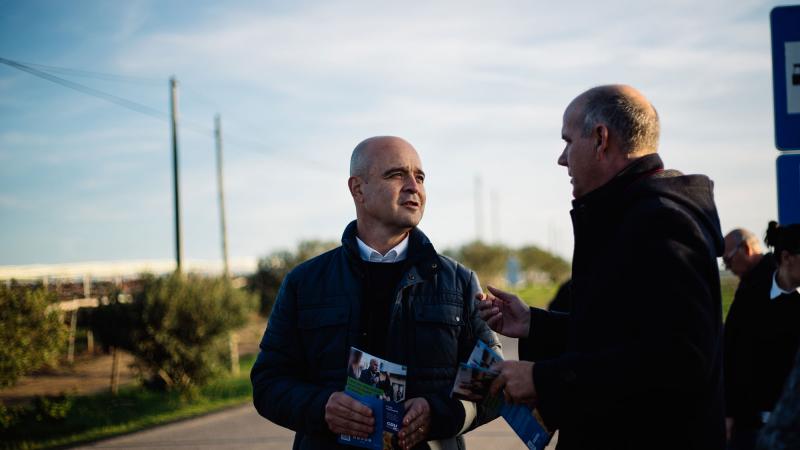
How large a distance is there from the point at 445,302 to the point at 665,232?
127 cm

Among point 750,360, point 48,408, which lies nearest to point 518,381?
point 750,360

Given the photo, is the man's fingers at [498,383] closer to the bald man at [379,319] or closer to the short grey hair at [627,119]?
the bald man at [379,319]

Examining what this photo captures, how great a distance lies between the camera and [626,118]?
2.35 m

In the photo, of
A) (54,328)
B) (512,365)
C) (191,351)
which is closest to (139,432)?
(54,328)

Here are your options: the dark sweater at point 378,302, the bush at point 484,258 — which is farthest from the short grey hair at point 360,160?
the bush at point 484,258

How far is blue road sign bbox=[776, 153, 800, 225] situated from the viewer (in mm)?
3230

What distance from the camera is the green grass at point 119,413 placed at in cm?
1017

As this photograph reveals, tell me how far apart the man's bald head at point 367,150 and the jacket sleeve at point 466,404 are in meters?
0.70

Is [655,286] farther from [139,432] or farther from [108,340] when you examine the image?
[108,340]

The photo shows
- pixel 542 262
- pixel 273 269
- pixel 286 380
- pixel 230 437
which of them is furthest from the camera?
pixel 542 262

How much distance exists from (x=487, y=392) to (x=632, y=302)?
2.37ft

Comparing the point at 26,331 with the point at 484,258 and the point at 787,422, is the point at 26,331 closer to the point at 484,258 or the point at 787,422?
the point at 787,422

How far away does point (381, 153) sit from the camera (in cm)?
330

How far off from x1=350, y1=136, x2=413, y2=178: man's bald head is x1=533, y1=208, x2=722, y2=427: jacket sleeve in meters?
1.43
